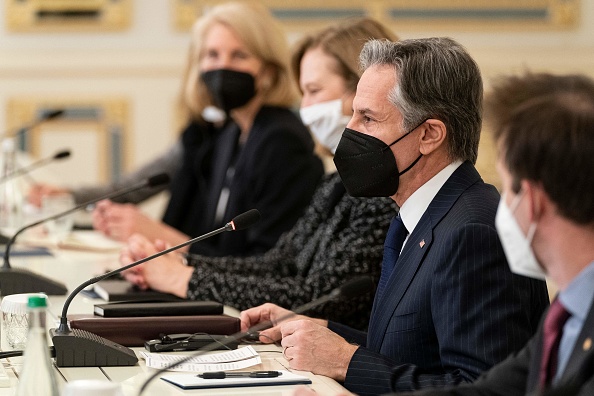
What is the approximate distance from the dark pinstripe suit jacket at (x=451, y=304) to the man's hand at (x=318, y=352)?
0.09 feet

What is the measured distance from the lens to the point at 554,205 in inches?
52.1

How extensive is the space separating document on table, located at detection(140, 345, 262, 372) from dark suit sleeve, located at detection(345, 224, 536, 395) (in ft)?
0.71

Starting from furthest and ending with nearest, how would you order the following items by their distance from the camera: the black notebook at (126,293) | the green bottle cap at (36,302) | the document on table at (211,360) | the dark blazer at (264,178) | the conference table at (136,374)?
the dark blazer at (264,178)
the black notebook at (126,293)
the document on table at (211,360)
the conference table at (136,374)
the green bottle cap at (36,302)

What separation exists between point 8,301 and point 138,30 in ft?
14.5

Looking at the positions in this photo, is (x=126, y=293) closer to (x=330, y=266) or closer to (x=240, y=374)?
(x=330, y=266)

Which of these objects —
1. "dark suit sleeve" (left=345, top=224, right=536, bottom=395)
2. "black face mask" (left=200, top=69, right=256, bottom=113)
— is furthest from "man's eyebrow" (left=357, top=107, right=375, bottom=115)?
"black face mask" (left=200, top=69, right=256, bottom=113)

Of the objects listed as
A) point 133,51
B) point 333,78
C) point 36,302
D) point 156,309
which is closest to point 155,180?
point 333,78

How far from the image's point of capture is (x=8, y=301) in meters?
1.97

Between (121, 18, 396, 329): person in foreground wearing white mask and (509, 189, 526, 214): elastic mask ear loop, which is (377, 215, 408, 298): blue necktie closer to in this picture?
(121, 18, 396, 329): person in foreground wearing white mask

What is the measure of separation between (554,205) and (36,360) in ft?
2.50

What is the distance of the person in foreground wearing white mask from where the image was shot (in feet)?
8.10

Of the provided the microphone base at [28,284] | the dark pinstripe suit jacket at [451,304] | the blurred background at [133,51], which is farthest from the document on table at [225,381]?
the blurred background at [133,51]

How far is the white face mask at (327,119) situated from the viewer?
2.68m

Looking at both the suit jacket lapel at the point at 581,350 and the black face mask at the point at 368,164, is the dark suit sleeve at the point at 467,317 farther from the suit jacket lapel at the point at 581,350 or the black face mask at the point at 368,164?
the suit jacket lapel at the point at 581,350
